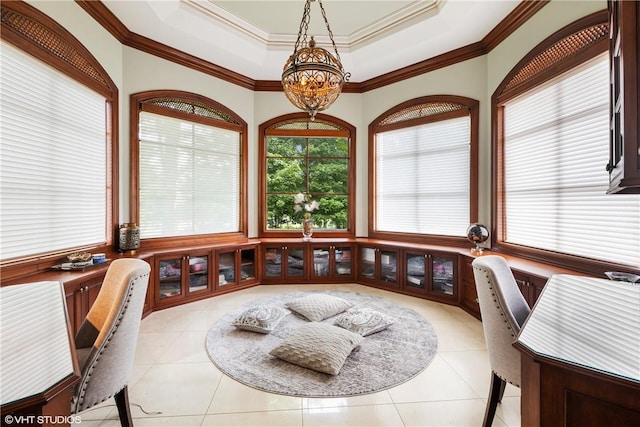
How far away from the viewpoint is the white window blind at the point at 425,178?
4.18 m

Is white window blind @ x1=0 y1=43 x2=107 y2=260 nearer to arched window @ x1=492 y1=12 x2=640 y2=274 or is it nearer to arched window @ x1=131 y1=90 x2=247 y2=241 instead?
arched window @ x1=131 y1=90 x2=247 y2=241

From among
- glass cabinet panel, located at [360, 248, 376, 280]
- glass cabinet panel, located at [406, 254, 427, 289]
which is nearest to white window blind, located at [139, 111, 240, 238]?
glass cabinet panel, located at [360, 248, 376, 280]

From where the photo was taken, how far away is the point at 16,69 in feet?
7.65

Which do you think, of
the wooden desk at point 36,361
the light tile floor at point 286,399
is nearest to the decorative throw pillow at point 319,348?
the light tile floor at point 286,399

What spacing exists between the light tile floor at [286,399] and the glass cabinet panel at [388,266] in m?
1.72

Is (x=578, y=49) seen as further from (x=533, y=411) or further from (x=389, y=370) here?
(x=389, y=370)

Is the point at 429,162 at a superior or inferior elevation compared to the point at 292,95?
inferior

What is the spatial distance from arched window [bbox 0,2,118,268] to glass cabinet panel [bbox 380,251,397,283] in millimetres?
3814

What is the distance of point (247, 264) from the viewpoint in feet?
15.5

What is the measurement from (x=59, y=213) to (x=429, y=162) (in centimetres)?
→ 466

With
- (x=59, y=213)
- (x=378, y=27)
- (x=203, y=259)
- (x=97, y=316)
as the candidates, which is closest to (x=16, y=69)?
(x=59, y=213)

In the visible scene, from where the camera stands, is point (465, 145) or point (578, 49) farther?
point (465, 145)

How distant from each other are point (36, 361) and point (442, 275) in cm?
406

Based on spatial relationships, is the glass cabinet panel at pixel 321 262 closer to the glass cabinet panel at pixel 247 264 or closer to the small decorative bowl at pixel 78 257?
the glass cabinet panel at pixel 247 264
